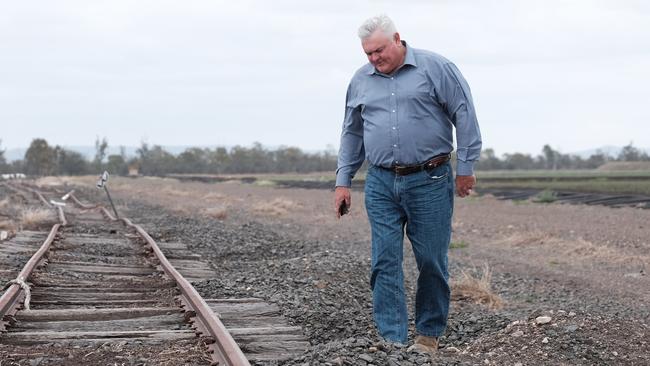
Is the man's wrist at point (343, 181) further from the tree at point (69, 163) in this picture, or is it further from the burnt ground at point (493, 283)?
the tree at point (69, 163)

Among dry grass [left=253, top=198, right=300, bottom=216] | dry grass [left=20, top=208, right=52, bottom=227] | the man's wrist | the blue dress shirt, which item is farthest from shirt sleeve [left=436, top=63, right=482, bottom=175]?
dry grass [left=253, top=198, right=300, bottom=216]

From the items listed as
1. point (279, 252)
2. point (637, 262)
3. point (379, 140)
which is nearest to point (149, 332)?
point (379, 140)

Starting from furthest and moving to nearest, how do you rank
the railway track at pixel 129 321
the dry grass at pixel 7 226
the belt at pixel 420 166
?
1. the dry grass at pixel 7 226
2. the belt at pixel 420 166
3. the railway track at pixel 129 321

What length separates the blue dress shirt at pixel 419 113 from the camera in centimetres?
456

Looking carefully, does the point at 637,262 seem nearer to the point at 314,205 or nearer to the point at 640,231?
the point at 640,231

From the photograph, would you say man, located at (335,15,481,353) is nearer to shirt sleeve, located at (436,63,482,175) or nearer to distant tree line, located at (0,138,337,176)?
shirt sleeve, located at (436,63,482,175)

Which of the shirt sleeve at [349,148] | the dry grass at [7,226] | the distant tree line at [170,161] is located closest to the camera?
the shirt sleeve at [349,148]

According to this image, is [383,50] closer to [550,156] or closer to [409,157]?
[409,157]

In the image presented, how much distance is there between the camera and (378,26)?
4.53 meters

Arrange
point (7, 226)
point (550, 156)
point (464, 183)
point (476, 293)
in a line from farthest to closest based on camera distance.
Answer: point (550, 156), point (7, 226), point (476, 293), point (464, 183)

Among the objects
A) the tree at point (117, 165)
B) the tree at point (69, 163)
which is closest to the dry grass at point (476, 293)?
the tree at point (117, 165)

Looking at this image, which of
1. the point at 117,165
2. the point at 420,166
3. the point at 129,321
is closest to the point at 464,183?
the point at 420,166

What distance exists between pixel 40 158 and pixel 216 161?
2701 centimetres

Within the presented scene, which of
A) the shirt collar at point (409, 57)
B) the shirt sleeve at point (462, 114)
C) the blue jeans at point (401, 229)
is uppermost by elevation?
the shirt collar at point (409, 57)
